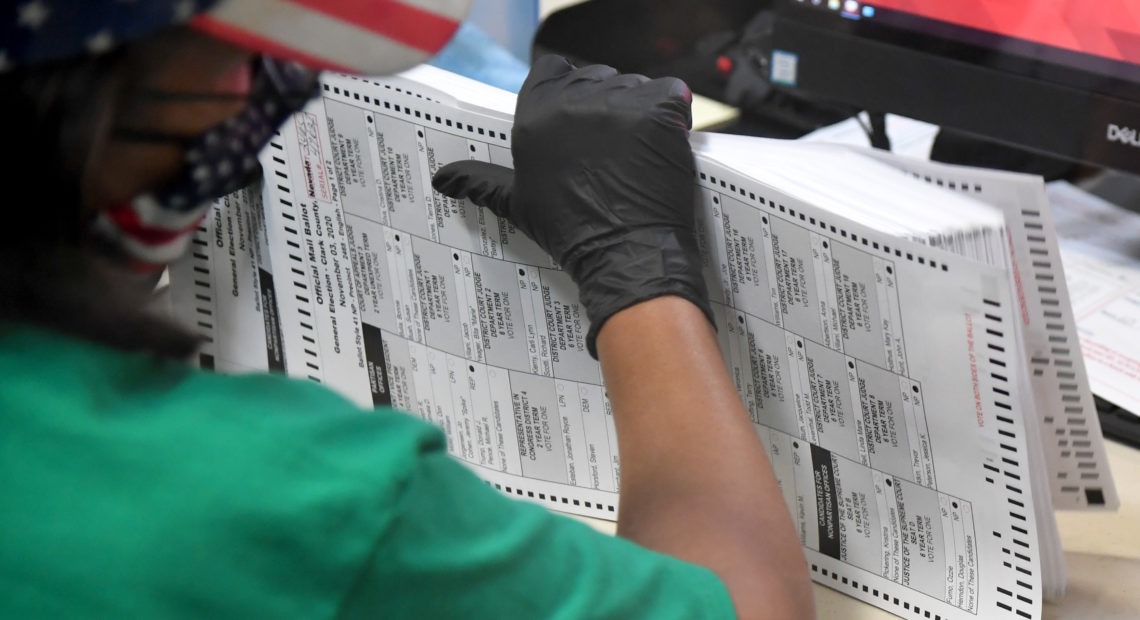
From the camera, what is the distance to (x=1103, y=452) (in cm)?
67

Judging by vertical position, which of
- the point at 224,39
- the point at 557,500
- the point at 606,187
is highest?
the point at 224,39

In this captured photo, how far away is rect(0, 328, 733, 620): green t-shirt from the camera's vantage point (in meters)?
0.39

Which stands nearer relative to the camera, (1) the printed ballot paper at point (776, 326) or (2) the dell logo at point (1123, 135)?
(1) the printed ballot paper at point (776, 326)

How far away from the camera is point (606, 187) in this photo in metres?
0.71

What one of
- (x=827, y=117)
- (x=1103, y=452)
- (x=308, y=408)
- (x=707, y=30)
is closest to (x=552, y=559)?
(x=308, y=408)

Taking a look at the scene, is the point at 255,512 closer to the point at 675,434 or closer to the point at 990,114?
the point at 675,434

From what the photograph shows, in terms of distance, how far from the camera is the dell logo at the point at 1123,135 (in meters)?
0.90

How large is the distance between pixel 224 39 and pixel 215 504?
0.55ft

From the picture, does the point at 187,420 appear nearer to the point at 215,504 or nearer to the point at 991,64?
the point at 215,504

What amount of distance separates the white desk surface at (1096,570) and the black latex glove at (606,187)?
0.62ft

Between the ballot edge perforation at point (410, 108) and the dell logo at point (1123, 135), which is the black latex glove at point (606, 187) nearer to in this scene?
the ballot edge perforation at point (410, 108)

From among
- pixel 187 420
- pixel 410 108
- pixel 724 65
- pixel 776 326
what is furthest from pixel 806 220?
pixel 724 65

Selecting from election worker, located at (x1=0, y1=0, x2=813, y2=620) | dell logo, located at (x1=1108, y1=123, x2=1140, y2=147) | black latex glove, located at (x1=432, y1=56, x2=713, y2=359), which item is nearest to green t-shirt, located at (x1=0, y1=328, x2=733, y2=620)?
election worker, located at (x1=0, y1=0, x2=813, y2=620)

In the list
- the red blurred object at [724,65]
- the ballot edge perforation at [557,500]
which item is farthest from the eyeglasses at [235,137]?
the red blurred object at [724,65]
